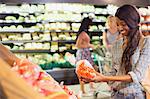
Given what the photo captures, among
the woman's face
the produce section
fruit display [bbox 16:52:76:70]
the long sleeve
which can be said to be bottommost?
fruit display [bbox 16:52:76:70]

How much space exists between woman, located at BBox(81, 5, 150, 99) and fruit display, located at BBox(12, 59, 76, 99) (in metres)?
1.32

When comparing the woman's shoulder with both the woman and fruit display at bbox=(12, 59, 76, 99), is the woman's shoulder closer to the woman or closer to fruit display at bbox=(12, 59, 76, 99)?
the woman

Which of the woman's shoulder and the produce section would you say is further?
the produce section

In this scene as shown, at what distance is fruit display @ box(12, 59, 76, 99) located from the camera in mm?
1000

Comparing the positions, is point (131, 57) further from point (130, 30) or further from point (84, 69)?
point (84, 69)

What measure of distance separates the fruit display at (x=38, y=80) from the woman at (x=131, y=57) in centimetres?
132

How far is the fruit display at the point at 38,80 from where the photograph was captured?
1.00 metres

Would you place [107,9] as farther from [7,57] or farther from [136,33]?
[7,57]

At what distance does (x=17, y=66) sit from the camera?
3.41 ft

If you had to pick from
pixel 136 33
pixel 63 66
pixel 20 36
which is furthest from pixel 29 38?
pixel 136 33

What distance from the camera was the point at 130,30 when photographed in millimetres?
2400

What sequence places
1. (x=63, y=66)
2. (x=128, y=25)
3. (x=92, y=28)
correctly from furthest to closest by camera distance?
(x=92, y=28) → (x=63, y=66) → (x=128, y=25)

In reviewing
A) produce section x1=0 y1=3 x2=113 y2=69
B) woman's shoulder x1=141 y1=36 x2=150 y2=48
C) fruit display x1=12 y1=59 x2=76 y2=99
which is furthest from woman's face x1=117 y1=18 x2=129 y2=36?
produce section x1=0 y1=3 x2=113 y2=69

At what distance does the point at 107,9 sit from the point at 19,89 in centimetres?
894
